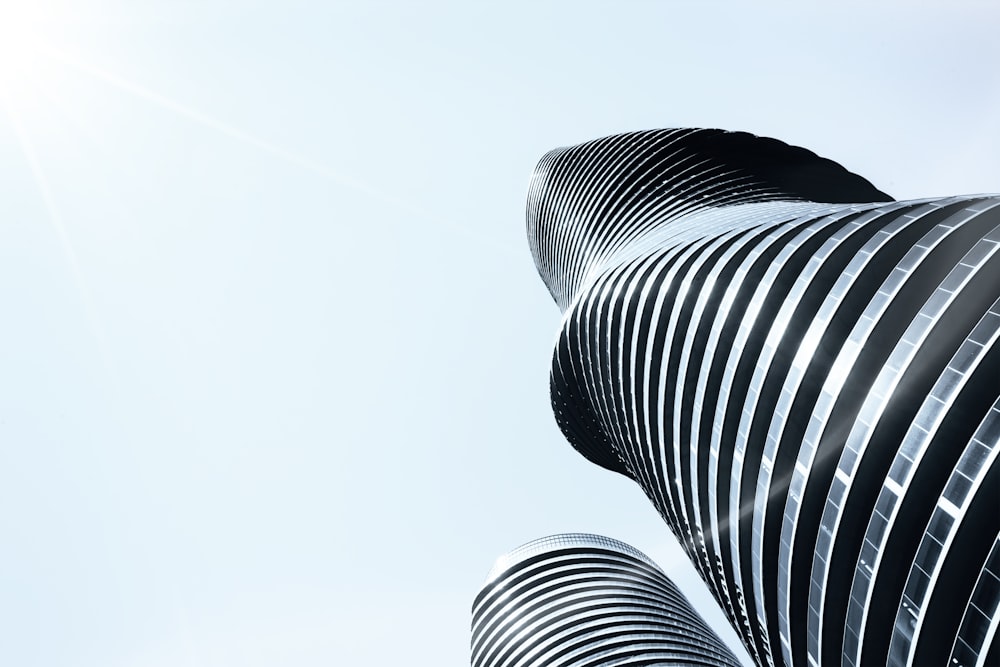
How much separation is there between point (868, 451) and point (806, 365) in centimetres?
638

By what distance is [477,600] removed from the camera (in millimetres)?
93438

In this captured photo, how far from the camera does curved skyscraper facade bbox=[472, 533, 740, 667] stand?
7306cm

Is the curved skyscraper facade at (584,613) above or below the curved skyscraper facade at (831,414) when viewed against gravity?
below

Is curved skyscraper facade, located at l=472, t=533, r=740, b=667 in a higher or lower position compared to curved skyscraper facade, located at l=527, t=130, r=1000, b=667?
lower

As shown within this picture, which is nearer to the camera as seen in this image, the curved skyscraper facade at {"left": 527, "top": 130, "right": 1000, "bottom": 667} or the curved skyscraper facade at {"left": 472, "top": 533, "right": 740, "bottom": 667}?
the curved skyscraper facade at {"left": 527, "top": 130, "right": 1000, "bottom": 667}

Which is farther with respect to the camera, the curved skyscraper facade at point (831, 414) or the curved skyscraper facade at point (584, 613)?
the curved skyscraper facade at point (584, 613)

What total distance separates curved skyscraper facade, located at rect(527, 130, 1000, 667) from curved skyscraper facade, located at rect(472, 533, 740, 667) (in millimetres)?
23632

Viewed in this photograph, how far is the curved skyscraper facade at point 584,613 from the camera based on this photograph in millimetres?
73062

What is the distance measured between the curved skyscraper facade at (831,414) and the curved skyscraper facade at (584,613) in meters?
23.6

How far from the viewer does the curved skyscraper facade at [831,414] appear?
78.4ft

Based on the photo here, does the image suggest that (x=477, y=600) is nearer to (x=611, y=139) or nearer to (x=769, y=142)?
(x=611, y=139)

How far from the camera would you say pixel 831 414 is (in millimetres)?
30125

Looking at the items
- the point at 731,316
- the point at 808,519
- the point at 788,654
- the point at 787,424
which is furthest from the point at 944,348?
the point at 788,654

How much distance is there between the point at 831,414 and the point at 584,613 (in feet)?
201
